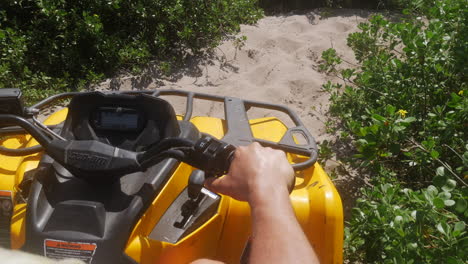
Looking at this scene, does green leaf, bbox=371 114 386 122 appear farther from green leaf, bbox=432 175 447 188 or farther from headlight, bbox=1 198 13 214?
headlight, bbox=1 198 13 214

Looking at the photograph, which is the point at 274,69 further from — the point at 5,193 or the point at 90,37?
the point at 5,193

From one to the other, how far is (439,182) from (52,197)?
148 cm

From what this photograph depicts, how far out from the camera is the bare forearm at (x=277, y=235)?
1.06m

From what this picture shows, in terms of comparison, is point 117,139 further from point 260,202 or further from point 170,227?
point 260,202

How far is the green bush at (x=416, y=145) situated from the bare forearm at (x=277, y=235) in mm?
671

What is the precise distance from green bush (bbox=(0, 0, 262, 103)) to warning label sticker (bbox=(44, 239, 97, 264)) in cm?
266

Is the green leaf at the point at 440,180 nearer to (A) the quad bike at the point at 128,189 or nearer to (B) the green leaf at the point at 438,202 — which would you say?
(B) the green leaf at the point at 438,202

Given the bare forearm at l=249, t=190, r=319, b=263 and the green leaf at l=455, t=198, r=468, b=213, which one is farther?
the green leaf at l=455, t=198, r=468, b=213

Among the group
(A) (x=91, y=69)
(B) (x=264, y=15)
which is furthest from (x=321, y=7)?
(A) (x=91, y=69)

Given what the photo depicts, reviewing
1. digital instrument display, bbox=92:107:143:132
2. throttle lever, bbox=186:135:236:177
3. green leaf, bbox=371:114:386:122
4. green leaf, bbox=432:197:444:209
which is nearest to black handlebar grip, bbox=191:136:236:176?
throttle lever, bbox=186:135:236:177

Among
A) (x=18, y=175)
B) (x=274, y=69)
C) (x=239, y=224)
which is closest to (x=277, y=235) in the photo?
(x=239, y=224)

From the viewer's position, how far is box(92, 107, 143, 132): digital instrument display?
1.50 meters

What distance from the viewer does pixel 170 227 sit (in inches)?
55.8

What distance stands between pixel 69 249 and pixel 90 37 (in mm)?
3074
